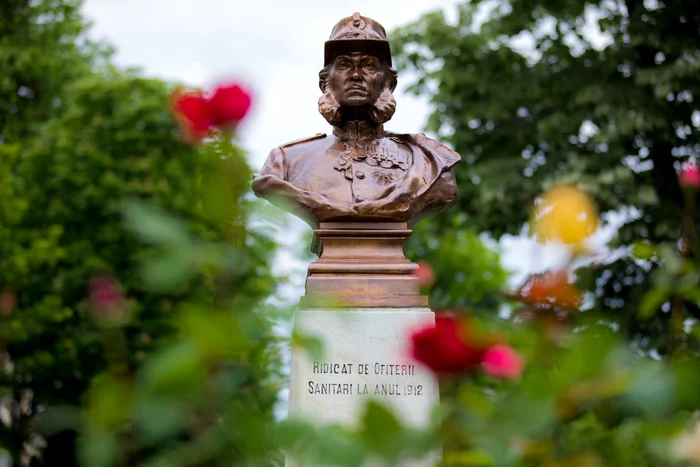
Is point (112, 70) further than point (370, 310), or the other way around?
point (112, 70)

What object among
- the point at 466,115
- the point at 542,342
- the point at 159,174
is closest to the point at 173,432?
the point at 542,342

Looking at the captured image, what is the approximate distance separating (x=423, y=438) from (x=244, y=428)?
261 mm

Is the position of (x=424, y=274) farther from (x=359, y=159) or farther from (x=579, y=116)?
(x=579, y=116)

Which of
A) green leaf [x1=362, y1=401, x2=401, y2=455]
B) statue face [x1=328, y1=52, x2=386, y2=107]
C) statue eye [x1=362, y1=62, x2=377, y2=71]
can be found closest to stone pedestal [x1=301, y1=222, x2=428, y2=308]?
statue face [x1=328, y1=52, x2=386, y2=107]

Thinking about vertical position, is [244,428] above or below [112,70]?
below

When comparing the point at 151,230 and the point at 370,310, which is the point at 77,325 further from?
the point at 151,230

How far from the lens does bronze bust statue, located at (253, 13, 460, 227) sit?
19.2 feet

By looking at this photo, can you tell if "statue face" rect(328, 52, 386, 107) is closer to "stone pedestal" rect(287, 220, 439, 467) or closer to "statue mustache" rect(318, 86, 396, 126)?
"statue mustache" rect(318, 86, 396, 126)

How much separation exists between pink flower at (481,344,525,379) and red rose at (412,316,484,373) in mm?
101

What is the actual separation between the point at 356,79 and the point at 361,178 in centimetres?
61

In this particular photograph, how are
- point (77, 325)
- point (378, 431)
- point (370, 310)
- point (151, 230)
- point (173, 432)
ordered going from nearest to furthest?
point (378, 431)
point (151, 230)
point (173, 432)
point (370, 310)
point (77, 325)

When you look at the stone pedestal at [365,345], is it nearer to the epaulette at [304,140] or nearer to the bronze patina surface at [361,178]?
the bronze patina surface at [361,178]

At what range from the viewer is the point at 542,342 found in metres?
1.44

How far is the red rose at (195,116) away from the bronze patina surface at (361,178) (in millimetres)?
4137
